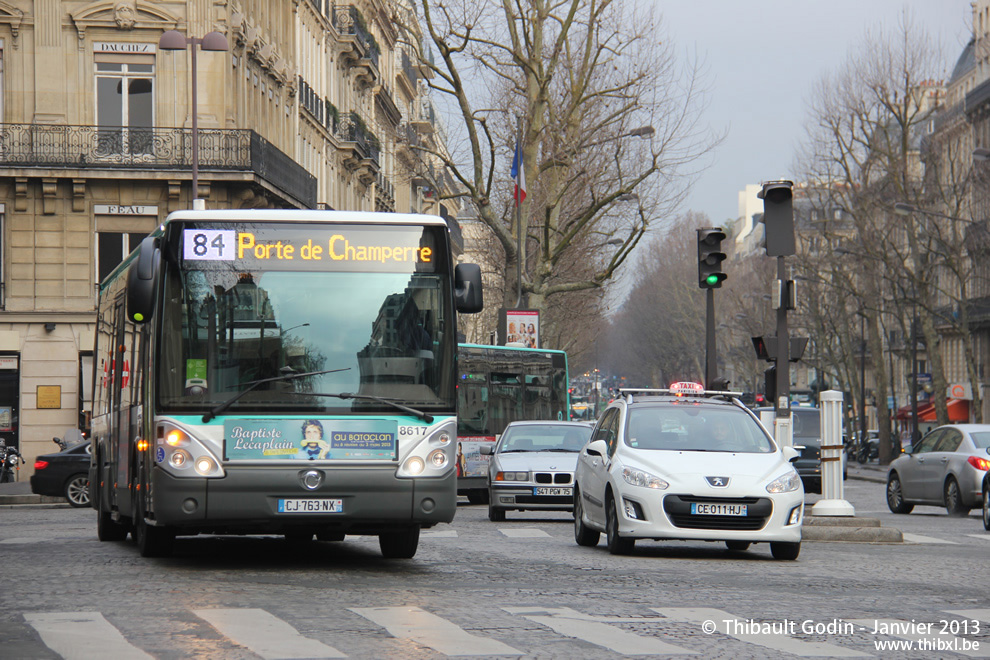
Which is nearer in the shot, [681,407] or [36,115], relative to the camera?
[681,407]

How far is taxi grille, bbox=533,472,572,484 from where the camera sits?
911 inches

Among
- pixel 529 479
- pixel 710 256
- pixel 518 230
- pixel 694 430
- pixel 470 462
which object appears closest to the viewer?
pixel 694 430

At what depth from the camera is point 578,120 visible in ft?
143

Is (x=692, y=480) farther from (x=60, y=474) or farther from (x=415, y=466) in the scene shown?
(x=60, y=474)

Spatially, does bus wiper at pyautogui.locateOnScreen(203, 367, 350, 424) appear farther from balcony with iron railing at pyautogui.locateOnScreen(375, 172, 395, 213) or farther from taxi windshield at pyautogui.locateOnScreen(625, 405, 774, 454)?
balcony with iron railing at pyautogui.locateOnScreen(375, 172, 395, 213)

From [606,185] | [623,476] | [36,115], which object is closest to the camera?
[623,476]

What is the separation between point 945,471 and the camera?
25734 mm

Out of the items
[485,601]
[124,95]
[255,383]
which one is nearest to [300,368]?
[255,383]

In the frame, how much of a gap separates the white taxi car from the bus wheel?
2084 mm

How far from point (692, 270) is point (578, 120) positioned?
6628cm

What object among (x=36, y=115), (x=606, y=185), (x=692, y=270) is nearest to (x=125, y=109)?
(x=36, y=115)

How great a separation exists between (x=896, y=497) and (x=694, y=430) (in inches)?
464

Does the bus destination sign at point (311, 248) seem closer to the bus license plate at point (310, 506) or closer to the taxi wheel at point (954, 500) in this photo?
the bus license plate at point (310, 506)

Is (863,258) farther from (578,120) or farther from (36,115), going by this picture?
(36,115)
